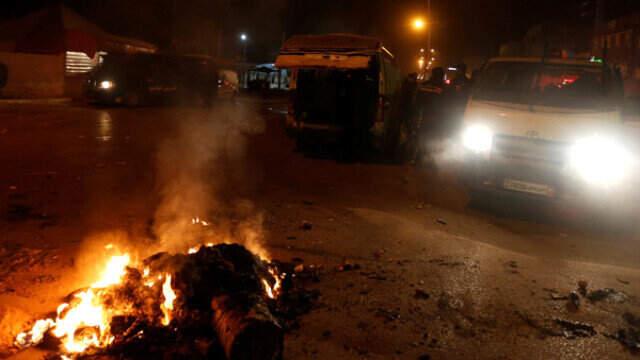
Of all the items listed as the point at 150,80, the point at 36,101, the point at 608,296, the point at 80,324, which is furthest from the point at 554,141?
the point at 36,101

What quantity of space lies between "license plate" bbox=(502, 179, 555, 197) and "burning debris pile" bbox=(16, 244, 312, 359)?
14.7 feet

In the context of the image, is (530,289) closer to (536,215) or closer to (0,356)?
(536,215)

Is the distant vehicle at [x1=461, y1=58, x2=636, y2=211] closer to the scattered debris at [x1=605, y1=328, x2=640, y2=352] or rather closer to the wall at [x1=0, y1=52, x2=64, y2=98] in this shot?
the scattered debris at [x1=605, y1=328, x2=640, y2=352]

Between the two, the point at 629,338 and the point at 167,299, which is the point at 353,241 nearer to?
the point at 167,299

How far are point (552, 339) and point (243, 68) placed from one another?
4419 centimetres

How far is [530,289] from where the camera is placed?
546 centimetres

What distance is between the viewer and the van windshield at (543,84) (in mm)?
8633

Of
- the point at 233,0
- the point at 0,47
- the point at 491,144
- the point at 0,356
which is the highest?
the point at 233,0

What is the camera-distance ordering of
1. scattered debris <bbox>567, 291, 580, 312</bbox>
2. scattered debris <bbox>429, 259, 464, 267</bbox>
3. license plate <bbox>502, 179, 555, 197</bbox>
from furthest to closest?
license plate <bbox>502, 179, 555, 197</bbox>
scattered debris <bbox>429, 259, 464, 267</bbox>
scattered debris <bbox>567, 291, 580, 312</bbox>

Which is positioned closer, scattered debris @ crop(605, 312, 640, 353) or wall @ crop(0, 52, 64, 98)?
scattered debris @ crop(605, 312, 640, 353)

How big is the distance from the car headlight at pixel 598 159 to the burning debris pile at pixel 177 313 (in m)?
4.80

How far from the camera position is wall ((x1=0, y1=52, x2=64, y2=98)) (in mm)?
26844

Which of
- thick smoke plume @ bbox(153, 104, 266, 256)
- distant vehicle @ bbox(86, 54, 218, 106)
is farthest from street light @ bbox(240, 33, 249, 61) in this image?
thick smoke plume @ bbox(153, 104, 266, 256)

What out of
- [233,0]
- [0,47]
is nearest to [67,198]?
[0,47]
